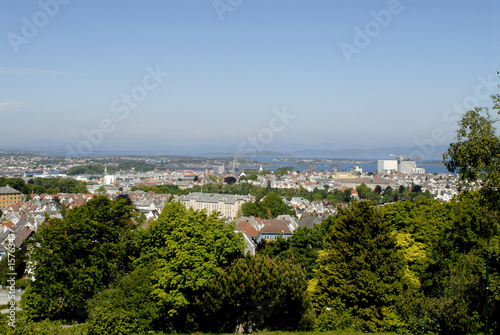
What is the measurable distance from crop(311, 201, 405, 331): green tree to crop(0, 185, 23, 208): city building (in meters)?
57.0

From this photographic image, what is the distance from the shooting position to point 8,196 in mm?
60219

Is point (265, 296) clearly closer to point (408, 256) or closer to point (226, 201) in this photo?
point (408, 256)

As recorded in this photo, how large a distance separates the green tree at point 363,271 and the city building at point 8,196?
57026 millimetres

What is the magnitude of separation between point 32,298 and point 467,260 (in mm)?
13683

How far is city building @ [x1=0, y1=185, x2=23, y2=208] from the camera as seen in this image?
195 feet

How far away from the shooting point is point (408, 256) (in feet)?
53.3

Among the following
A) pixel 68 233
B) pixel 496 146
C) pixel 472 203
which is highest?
pixel 496 146

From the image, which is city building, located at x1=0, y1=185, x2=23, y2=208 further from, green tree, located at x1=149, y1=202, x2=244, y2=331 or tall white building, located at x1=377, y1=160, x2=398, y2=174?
tall white building, located at x1=377, y1=160, x2=398, y2=174

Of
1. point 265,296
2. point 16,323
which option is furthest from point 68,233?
point 265,296

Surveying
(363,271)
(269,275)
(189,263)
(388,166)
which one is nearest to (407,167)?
(388,166)

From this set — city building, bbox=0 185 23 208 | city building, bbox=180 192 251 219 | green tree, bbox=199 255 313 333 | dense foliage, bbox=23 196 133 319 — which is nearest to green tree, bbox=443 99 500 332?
green tree, bbox=199 255 313 333

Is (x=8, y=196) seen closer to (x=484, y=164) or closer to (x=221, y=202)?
(x=221, y=202)

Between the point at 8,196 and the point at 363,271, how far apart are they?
195ft

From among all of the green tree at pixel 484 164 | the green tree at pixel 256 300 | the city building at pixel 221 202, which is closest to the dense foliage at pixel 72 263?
the green tree at pixel 256 300
